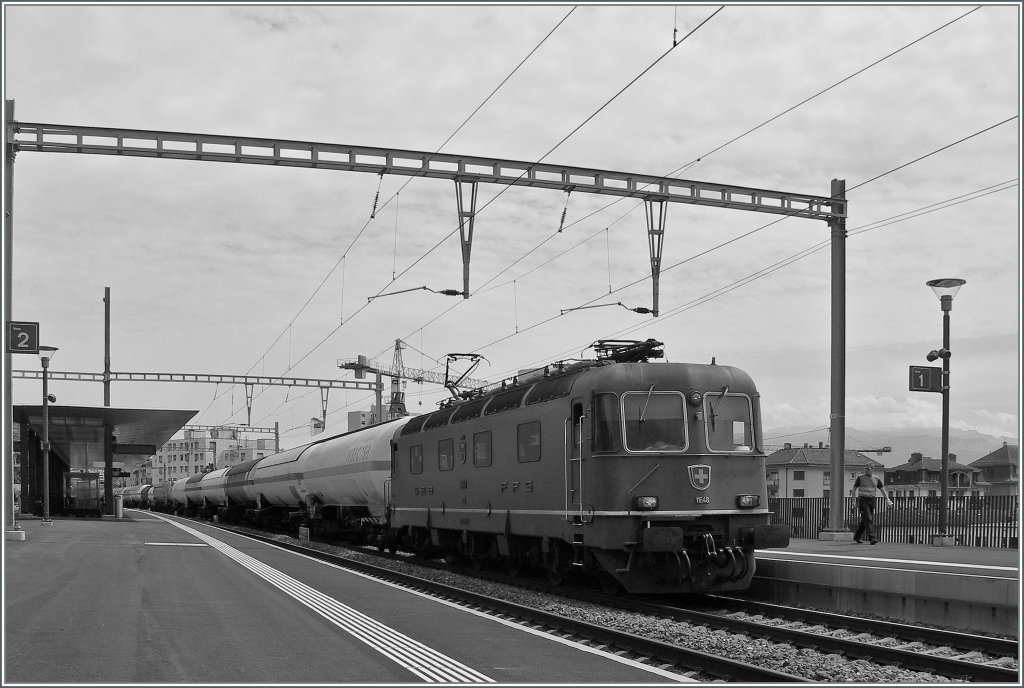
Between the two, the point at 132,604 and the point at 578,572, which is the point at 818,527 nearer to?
the point at 578,572

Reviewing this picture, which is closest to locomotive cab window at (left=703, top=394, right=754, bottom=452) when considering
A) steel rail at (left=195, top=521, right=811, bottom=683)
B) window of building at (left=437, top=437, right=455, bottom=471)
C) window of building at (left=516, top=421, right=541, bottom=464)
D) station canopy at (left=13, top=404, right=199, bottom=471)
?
window of building at (left=516, top=421, right=541, bottom=464)

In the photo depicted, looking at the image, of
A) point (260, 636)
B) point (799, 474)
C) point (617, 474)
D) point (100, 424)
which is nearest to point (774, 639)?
point (617, 474)

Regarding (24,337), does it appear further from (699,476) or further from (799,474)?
(799,474)

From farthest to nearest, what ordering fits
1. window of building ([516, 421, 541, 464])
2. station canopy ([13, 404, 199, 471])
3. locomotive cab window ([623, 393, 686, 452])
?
station canopy ([13, 404, 199, 471])
window of building ([516, 421, 541, 464])
locomotive cab window ([623, 393, 686, 452])

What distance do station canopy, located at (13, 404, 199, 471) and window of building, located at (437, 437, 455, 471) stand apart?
31646 millimetres

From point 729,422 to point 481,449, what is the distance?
5395 millimetres

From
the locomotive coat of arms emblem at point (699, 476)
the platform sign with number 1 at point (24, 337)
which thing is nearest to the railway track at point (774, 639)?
the locomotive coat of arms emblem at point (699, 476)

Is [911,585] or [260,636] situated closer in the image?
[260,636]

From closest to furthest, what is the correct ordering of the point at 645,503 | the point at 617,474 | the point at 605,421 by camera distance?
the point at 645,503, the point at 617,474, the point at 605,421

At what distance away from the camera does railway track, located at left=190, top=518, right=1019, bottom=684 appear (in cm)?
958

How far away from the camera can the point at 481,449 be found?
19.5 meters

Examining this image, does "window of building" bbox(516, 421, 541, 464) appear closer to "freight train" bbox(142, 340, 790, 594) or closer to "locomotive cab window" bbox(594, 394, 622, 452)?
"freight train" bbox(142, 340, 790, 594)

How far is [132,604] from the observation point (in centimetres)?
1377

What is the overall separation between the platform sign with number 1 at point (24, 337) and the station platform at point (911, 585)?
49.5 feet
